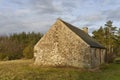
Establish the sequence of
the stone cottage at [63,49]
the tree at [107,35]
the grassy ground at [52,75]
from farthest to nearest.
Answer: the tree at [107,35], the stone cottage at [63,49], the grassy ground at [52,75]

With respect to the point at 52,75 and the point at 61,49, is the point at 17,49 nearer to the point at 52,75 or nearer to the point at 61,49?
the point at 61,49

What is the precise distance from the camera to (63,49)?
1328 inches

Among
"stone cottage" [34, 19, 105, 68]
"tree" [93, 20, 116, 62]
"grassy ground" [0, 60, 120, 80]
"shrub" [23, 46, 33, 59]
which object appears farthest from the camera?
"tree" [93, 20, 116, 62]

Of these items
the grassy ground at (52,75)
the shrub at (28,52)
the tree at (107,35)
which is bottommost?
the grassy ground at (52,75)

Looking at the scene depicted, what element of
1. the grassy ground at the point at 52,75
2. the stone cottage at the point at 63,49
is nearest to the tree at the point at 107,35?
the stone cottage at the point at 63,49

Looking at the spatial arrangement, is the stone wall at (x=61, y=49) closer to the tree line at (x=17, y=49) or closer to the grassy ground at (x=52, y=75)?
the grassy ground at (x=52, y=75)

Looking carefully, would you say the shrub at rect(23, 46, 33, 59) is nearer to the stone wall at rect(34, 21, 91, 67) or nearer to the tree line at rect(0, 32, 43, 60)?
the tree line at rect(0, 32, 43, 60)

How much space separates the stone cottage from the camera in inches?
1284

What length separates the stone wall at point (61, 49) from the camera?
107 ft

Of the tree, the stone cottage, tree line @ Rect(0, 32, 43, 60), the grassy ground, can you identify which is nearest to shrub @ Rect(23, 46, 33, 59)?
tree line @ Rect(0, 32, 43, 60)

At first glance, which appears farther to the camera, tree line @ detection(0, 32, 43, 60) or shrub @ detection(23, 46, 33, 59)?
tree line @ detection(0, 32, 43, 60)

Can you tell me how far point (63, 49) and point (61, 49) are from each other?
1.06ft

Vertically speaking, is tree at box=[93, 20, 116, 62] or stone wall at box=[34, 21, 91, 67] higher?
tree at box=[93, 20, 116, 62]

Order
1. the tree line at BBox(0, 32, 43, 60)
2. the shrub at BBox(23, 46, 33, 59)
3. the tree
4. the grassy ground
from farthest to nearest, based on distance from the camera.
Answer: the tree
the tree line at BBox(0, 32, 43, 60)
the shrub at BBox(23, 46, 33, 59)
the grassy ground
